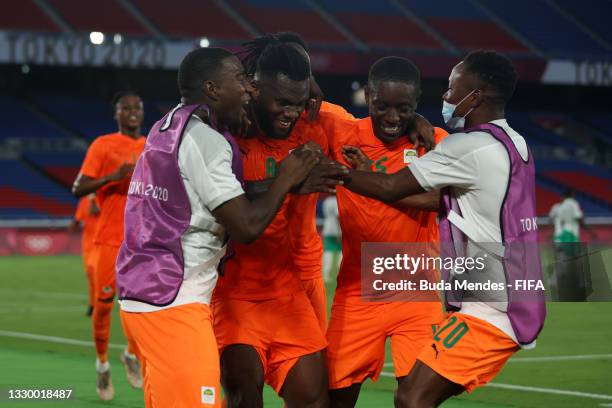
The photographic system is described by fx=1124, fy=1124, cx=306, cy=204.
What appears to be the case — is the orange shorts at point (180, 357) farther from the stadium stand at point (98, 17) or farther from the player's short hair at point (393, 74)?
the stadium stand at point (98, 17)

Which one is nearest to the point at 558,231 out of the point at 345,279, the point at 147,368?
the point at 345,279

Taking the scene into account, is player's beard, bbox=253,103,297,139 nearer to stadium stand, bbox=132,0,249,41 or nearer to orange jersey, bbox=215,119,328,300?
orange jersey, bbox=215,119,328,300

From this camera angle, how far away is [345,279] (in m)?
6.44

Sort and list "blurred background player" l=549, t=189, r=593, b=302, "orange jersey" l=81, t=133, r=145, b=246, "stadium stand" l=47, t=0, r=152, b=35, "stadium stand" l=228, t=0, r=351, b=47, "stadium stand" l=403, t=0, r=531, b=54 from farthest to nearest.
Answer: "stadium stand" l=403, t=0, r=531, b=54
"stadium stand" l=228, t=0, r=351, b=47
"stadium stand" l=47, t=0, r=152, b=35
"blurred background player" l=549, t=189, r=593, b=302
"orange jersey" l=81, t=133, r=145, b=246

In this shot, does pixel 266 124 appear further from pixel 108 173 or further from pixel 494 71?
pixel 108 173

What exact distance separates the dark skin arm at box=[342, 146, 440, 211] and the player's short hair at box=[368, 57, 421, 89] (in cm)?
42

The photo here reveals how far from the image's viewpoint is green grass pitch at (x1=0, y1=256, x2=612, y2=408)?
30.8 ft

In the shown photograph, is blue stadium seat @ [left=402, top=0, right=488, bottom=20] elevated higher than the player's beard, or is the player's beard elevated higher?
blue stadium seat @ [left=402, top=0, right=488, bottom=20]

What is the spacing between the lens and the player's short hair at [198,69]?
512 cm

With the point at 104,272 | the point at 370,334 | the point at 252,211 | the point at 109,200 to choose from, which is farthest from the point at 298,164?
Result: the point at 109,200

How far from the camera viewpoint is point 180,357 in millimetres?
4828

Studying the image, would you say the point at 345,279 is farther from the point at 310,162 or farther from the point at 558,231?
the point at 558,231

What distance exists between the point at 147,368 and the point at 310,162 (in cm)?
119

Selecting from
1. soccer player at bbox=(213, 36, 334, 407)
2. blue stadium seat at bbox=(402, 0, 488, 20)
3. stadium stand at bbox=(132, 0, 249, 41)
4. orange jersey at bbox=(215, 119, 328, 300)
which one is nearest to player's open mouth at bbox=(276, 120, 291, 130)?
soccer player at bbox=(213, 36, 334, 407)
